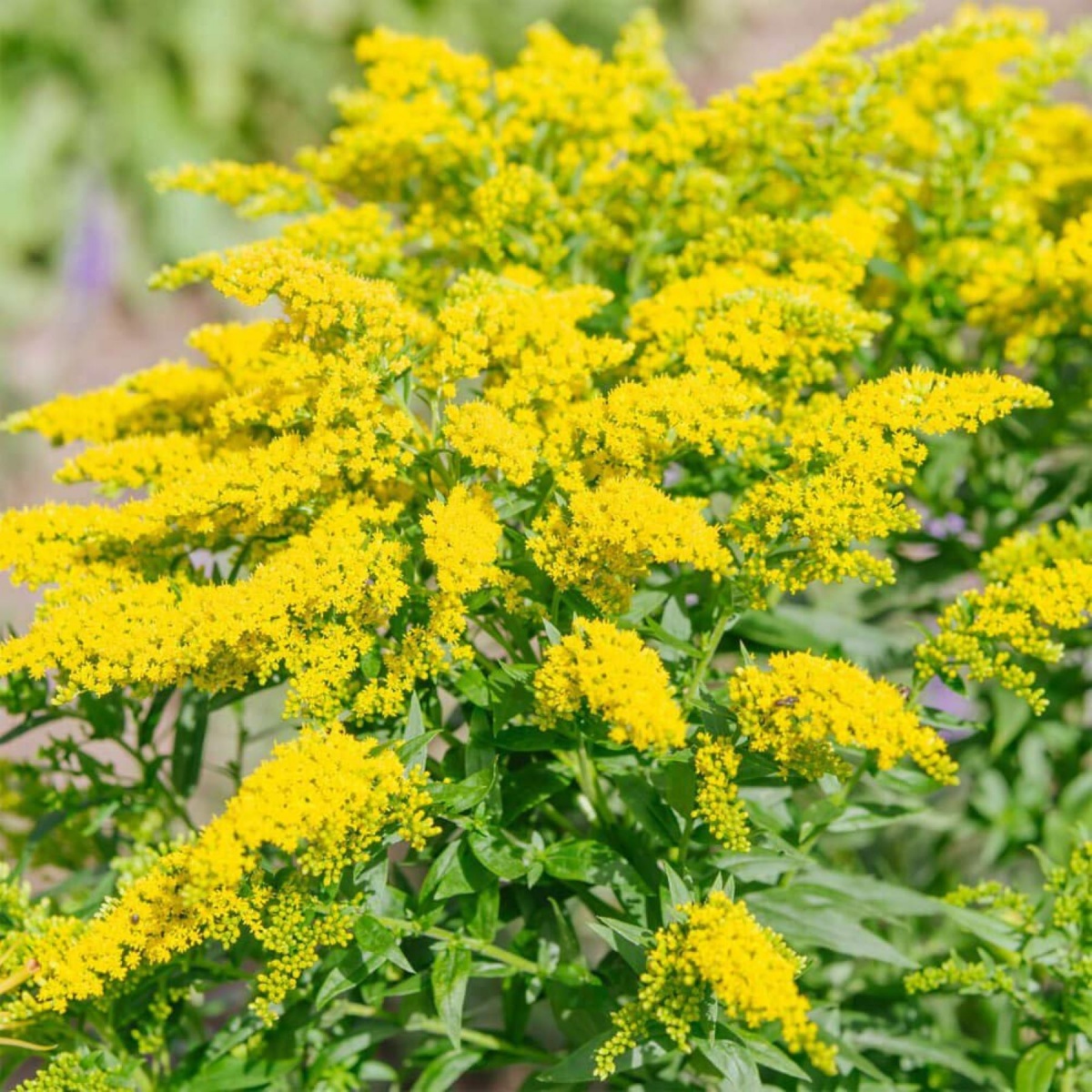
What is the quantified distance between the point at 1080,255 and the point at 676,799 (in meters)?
1.56

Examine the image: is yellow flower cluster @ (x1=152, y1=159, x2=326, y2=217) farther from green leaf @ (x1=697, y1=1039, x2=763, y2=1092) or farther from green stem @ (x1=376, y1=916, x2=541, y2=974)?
green leaf @ (x1=697, y1=1039, x2=763, y2=1092)

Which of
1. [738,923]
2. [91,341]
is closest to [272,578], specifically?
[738,923]

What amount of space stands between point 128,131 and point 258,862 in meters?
8.82

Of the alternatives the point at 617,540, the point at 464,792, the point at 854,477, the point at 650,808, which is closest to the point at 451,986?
the point at 464,792

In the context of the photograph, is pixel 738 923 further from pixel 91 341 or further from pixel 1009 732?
pixel 91 341

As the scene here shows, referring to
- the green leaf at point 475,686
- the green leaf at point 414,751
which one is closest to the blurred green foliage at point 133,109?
the green leaf at point 475,686

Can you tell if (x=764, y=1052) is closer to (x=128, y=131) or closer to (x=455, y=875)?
(x=455, y=875)

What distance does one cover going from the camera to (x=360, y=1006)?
88.0 inches

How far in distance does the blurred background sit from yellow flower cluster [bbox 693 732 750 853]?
7.52 metres

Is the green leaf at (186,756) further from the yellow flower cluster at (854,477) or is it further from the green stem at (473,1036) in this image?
the yellow flower cluster at (854,477)

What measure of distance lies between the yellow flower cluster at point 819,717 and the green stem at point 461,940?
2.14ft

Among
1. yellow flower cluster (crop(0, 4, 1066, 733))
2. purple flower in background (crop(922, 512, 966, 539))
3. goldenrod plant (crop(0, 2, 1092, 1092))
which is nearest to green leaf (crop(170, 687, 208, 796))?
goldenrod plant (crop(0, 2, 1092, 1092))

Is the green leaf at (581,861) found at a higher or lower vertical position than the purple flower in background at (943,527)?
lower

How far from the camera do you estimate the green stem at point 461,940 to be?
188 centimetres
